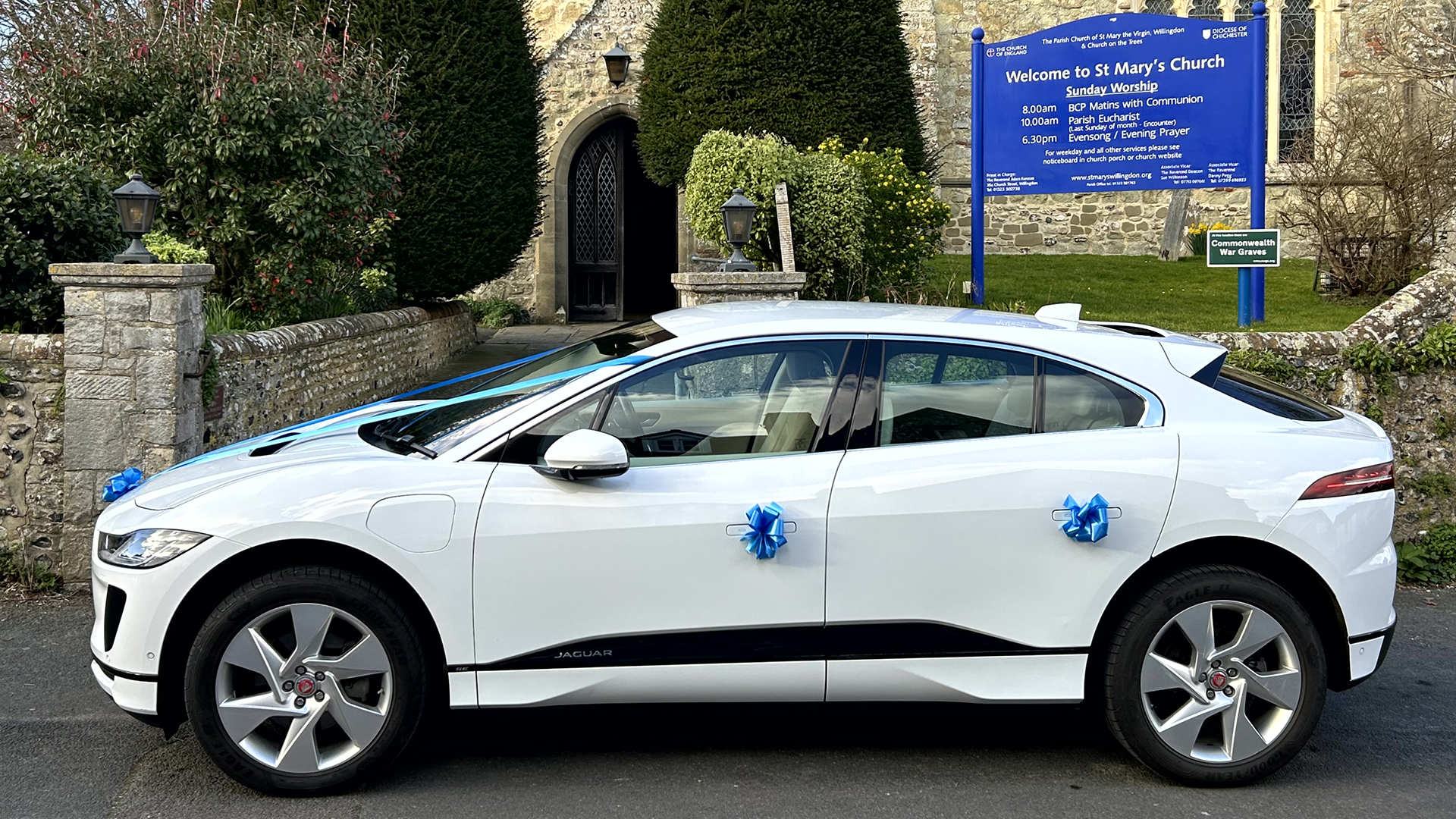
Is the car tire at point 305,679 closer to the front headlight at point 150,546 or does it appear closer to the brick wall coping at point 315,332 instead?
the front headlight at point 150,546

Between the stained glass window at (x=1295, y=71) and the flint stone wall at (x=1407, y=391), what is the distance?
50.1 feet

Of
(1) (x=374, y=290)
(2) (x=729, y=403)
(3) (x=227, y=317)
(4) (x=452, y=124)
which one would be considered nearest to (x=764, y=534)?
(2) (x=729, y=403)

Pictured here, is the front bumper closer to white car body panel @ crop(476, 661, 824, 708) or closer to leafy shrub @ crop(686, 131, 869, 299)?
white car body panel @ crop(476, 661, 824, 708)

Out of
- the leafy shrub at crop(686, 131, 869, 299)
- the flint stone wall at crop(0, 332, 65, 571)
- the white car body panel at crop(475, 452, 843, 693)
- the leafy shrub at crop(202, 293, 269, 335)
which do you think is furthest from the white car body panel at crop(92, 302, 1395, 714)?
the leafy shrub at crop(686, 131, 869, 299)

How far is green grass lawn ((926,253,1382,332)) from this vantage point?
12766 mm

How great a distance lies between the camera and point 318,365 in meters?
10.1

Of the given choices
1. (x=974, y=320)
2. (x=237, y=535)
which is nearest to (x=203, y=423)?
(x=237, y=535)

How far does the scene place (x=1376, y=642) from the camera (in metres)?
4.43

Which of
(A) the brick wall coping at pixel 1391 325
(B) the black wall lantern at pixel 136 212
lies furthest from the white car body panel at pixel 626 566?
(A) the brick wall coping at pixel 1391 325

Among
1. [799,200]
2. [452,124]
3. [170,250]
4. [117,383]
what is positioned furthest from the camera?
[452,124]

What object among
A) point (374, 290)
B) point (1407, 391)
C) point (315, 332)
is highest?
point (374, 290)

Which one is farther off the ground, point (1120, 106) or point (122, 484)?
point (1120, 106)

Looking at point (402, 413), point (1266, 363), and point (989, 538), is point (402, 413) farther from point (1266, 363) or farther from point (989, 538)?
point (1266, 363)

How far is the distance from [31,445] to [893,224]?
25.6ft
